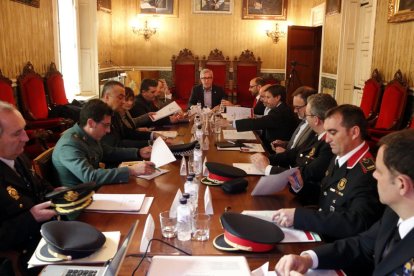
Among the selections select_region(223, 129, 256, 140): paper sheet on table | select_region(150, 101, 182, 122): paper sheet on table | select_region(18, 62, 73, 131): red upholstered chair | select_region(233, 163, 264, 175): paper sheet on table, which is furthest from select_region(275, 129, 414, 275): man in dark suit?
select_region(18, 62, 73, 131): red upholstered chair

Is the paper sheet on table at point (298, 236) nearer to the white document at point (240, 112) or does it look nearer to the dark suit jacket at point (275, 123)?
the dark suit jacket at point (275, 123)

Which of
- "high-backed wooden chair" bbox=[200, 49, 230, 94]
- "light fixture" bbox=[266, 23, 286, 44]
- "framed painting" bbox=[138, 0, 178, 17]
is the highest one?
"framed painting" bbox=[138, 0, 178, 17]

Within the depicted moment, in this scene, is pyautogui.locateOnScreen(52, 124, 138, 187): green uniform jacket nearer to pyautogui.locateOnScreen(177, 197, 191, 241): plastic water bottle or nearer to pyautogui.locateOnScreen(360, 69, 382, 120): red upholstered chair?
pyautogui.locateOnScreen(177, 197, 191, 241): plastic water bottle

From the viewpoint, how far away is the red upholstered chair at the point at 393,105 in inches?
200

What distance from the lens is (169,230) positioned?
1.76 metres

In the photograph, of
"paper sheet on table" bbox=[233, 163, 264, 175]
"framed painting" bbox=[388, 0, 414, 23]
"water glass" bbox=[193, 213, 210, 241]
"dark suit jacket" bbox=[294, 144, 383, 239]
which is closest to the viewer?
"water glass" bbox=[193, 213, 210, 241]

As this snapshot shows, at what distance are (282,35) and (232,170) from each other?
303 inches

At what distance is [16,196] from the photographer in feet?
6.59

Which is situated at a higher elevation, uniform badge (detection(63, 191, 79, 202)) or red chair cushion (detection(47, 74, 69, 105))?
red chair cushion (detection(47, 74, 69, 105))

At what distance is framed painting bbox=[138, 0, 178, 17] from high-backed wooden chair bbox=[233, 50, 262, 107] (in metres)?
1.87

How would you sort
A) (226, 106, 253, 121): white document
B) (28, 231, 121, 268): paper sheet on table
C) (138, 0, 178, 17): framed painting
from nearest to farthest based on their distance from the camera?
(28, 231, 121, 268): paper sheet on table
(226, 106, 253, 121): white document
(138, 0, 178, 17): framed painting

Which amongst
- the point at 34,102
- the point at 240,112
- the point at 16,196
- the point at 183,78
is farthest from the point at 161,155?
the point at 183,78

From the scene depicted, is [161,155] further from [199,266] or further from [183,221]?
[199,266]

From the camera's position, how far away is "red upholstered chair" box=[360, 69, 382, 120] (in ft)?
18.7
